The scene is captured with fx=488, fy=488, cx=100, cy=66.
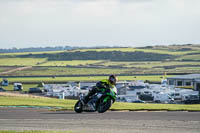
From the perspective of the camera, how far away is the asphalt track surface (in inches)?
926

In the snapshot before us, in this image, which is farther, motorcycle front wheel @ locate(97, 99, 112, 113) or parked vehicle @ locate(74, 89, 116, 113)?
motorcycle front wheel @ locate(97, 99, 112, 113)

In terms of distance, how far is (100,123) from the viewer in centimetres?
2566

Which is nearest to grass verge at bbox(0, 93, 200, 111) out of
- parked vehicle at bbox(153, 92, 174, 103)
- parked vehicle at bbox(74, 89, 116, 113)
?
parked vehicle at bbox(74, 89, 116, 113)

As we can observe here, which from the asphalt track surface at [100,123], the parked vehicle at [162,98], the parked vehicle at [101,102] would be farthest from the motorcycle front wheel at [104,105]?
the parked vehicle at [162,98]

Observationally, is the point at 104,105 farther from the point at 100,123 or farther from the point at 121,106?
the point at 121,106

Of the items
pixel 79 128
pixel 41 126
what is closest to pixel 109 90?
pixel 79 128

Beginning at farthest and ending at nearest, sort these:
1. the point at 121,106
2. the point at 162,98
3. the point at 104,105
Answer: the point at 162,98 → the point at 121,106 → the point at 104,105

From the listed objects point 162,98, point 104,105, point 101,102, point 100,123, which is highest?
point 101,102

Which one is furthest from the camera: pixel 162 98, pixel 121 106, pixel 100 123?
pixel 162 98

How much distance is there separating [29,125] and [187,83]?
7666 cm

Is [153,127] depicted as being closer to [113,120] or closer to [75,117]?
[113,120]

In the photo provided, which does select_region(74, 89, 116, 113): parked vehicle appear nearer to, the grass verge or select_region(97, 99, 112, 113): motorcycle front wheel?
select_region(97, 99, 112, 113): motorcycle front wheel

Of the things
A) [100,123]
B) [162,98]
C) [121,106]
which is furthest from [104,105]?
[162,98]

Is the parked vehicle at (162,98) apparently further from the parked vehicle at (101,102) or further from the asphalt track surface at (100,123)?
the parked vehicle at (101,102)
